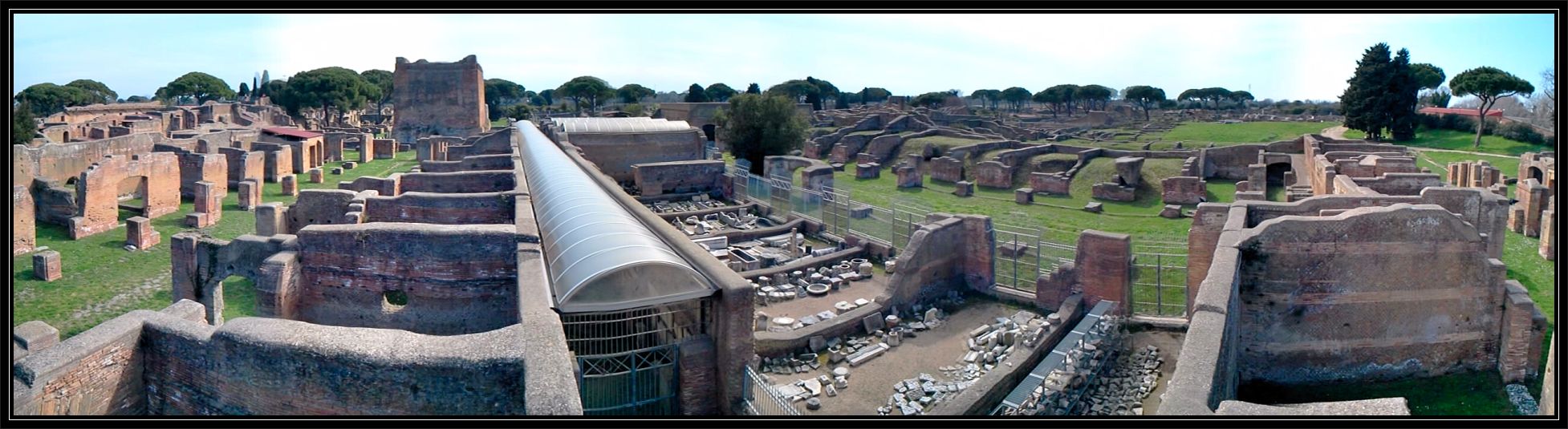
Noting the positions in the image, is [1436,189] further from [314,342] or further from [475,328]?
[314,342]

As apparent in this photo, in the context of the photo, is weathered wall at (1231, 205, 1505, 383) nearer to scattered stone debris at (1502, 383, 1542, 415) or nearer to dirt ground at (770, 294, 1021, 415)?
scattered stone debris at (1502, 383, 1542, 415)

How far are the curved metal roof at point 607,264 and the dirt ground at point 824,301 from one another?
2885 millimetres

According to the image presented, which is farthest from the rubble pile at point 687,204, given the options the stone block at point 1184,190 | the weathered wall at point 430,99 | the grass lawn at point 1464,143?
the weathered wall at point 430,99

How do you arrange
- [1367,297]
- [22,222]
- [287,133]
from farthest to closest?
[287,133] → [22,222] → [1367,297]

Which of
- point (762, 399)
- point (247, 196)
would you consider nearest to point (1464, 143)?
point (762, 399)

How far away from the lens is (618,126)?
3334 cm

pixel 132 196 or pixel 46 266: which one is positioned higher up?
pixel 132 196

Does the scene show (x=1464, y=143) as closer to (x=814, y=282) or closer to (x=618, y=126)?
(x=618, y=126)

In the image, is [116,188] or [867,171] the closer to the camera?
[116,188]

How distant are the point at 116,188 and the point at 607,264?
1957 centimetres

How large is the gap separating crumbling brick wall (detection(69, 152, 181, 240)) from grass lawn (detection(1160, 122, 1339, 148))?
132 feet

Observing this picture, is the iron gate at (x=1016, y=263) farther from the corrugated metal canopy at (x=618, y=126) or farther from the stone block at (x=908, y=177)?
the corrugated metal canopy at (x=618, y=126)

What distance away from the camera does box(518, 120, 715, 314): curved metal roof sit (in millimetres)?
8461

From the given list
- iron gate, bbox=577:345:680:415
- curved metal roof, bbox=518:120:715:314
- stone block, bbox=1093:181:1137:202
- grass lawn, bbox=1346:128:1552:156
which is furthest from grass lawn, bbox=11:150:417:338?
grass lawn, bbox=1346:128:1552:156
